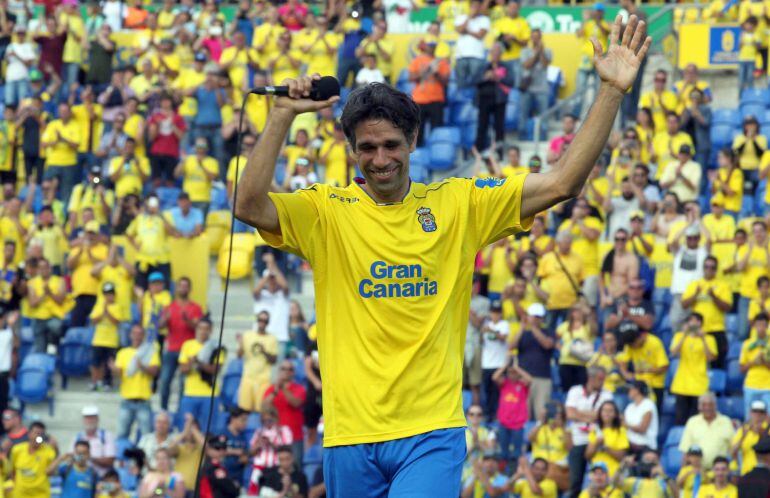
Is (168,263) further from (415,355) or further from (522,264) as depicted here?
(415,355)

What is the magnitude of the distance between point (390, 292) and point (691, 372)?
10.5 m

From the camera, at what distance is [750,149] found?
18.6m

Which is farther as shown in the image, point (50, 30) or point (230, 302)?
point (50, 30)

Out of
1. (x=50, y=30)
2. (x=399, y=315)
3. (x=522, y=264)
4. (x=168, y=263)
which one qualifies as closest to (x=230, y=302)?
(x=168, y=263)

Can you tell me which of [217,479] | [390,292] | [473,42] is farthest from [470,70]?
[390,292]

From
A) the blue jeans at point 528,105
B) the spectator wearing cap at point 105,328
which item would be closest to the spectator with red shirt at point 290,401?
the spectator wearing cap at point 105,328

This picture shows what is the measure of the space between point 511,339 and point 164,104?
239 inches

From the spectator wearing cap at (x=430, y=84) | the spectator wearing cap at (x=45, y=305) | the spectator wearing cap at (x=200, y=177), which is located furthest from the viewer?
the spectator wearing cap at (x=430, y=84)

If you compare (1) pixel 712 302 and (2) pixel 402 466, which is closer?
(2) pixel 402 466

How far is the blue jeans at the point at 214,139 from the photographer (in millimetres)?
20516

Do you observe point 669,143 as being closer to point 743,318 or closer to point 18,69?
point 743,318

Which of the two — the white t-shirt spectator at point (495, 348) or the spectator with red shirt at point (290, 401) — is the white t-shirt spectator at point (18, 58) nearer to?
the spectator with red shirt at point (290, 401)

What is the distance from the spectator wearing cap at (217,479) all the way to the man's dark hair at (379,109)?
9725 mm

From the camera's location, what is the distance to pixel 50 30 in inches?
895
